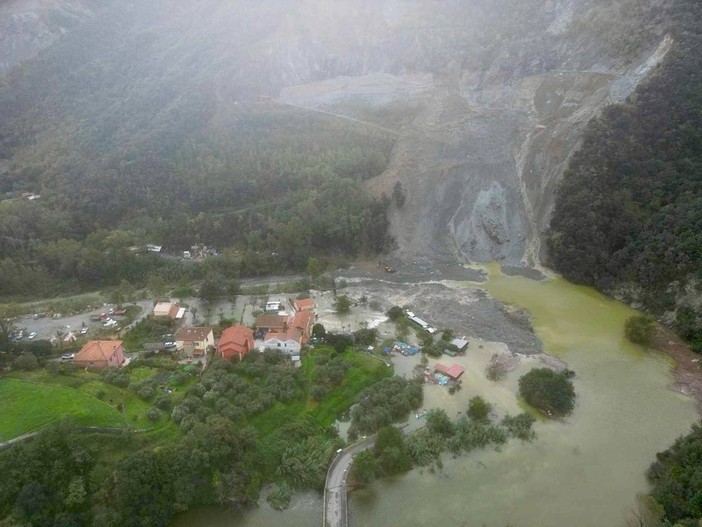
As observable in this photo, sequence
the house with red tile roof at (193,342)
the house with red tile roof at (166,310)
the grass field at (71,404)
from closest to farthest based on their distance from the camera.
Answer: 1. the grass field at (71,404)
2. the house with red tile roof at (193,342)
3. the house with red tile roof at (166,310)

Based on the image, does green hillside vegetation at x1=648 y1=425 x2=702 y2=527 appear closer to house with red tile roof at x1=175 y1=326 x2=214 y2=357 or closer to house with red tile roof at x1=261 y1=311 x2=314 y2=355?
house with red tile roof at x1=261 y1=311 x2=314 y2=355

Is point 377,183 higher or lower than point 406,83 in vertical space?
lower

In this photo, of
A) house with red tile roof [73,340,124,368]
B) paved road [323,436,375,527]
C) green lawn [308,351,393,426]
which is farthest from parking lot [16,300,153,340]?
paved road [323,436,375,527]

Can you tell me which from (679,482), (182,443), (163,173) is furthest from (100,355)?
(679,482)

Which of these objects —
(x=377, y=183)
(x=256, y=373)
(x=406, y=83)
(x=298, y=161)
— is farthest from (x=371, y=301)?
(x=406, y=83)

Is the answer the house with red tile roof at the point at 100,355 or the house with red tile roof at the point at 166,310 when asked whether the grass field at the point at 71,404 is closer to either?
the house with red tile roof at the point at 100,355

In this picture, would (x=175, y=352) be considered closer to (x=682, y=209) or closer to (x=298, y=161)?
(x=298, y=161)

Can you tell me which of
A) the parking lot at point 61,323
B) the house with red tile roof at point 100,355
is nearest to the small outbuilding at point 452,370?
the house with red tile roof at point 100,355
